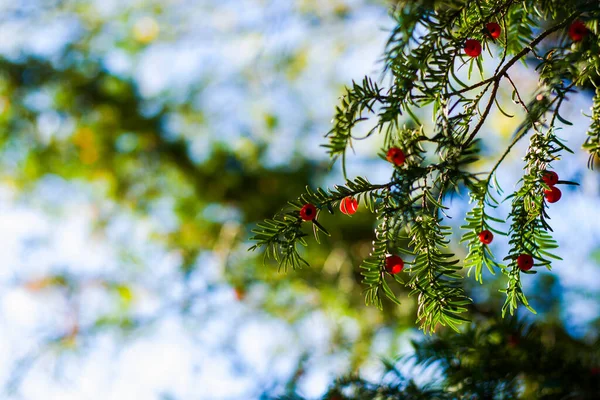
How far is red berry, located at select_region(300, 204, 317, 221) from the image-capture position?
1.76ft

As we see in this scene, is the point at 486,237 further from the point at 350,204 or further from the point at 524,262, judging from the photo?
the point at 350,204

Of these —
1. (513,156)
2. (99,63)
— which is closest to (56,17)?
(99,63)

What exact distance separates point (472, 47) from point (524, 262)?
23cm

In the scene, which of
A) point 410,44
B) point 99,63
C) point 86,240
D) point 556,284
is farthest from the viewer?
point 86,240

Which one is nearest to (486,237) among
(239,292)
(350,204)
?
(350,204)

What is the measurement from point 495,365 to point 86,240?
213 centimetres

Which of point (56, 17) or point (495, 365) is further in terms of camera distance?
point (56, 17)

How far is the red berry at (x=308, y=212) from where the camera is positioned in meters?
0.54

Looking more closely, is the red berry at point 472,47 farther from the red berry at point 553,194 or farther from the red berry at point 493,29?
the red berry at point 553,194

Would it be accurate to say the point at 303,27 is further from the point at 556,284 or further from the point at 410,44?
the point at 410,44

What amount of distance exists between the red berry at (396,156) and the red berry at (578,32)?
195mm

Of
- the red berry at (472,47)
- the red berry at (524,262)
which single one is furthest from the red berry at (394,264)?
the red berry at (472,47)

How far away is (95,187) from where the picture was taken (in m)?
2.36

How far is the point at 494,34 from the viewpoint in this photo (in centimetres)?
56
